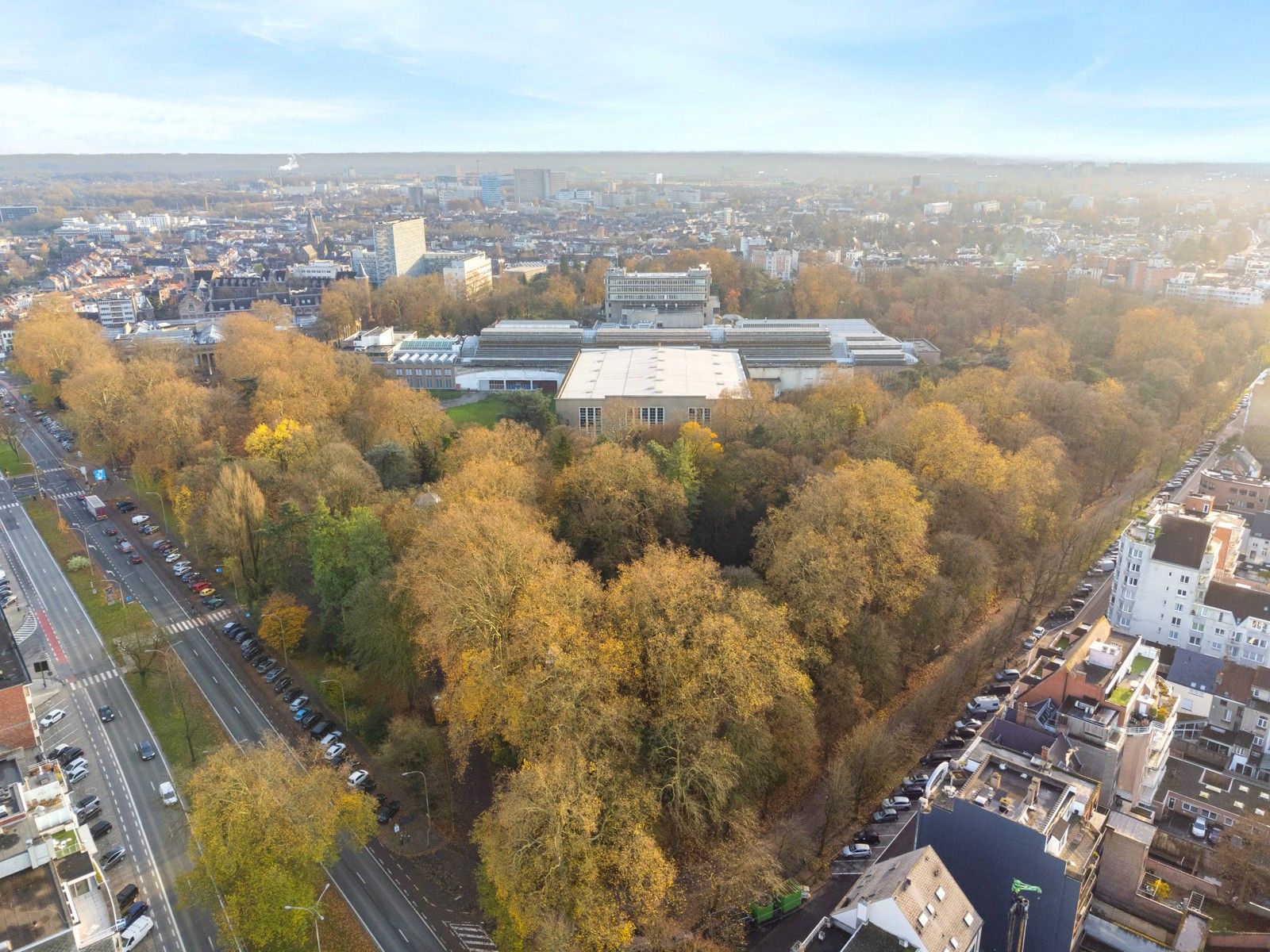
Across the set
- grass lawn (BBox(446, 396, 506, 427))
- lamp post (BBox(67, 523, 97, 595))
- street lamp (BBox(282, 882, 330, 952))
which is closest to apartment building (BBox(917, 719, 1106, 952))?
street lamp (BBox(282, 882, 330, 952))

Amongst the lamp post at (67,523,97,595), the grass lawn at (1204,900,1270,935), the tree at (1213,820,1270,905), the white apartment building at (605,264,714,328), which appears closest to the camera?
the grass lawn at (1204,900,1270,935)

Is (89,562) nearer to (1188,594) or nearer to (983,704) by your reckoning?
(983,704)

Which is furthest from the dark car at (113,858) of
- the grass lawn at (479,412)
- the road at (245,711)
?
the grass lawn at (479,412)

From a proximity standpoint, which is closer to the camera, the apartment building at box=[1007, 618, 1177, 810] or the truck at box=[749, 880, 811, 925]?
the truck at box=[749, 880, 811, 925]

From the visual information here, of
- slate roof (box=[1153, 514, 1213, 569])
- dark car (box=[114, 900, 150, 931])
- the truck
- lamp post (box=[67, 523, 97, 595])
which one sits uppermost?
slate roof (box=[1153, 514, 1213, 569])

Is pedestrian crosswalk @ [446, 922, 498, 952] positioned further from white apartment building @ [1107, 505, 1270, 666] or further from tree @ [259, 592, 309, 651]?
white apartment building @ [1107, 505, 1270, 666]

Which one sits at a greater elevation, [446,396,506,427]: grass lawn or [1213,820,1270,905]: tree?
[446,396,506,427]: grass lawn

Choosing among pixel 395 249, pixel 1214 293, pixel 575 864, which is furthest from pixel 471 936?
pixel 395 249
